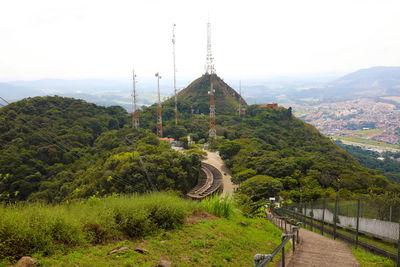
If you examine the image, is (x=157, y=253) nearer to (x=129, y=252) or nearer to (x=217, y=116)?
(x=129, y=252)

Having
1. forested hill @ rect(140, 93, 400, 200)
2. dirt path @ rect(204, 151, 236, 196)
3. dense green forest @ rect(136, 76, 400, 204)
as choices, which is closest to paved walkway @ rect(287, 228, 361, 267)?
dense green forest @ rect(136, 76, 400, 204)

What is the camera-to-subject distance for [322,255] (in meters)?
5.84

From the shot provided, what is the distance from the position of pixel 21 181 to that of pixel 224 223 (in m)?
32.8

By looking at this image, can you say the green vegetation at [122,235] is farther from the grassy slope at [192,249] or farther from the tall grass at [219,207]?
the tall grass at [219,207]

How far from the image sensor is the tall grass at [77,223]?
13.1 feet

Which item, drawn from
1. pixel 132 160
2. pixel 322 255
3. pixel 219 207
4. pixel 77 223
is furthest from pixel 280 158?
pixel 77 223

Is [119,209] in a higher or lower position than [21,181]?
higher

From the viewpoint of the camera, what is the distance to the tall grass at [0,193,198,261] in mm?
3996

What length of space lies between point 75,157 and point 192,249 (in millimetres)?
39852

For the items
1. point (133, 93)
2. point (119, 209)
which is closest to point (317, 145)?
point (133, 93)

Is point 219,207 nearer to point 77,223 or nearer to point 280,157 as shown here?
point 77,223

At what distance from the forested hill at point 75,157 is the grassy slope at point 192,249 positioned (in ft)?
35.0

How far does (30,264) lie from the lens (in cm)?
375

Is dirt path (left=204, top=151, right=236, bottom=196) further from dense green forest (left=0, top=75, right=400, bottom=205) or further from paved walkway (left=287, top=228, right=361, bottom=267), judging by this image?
paved walkway (left=287, top=228, right=361, bottom=267)
